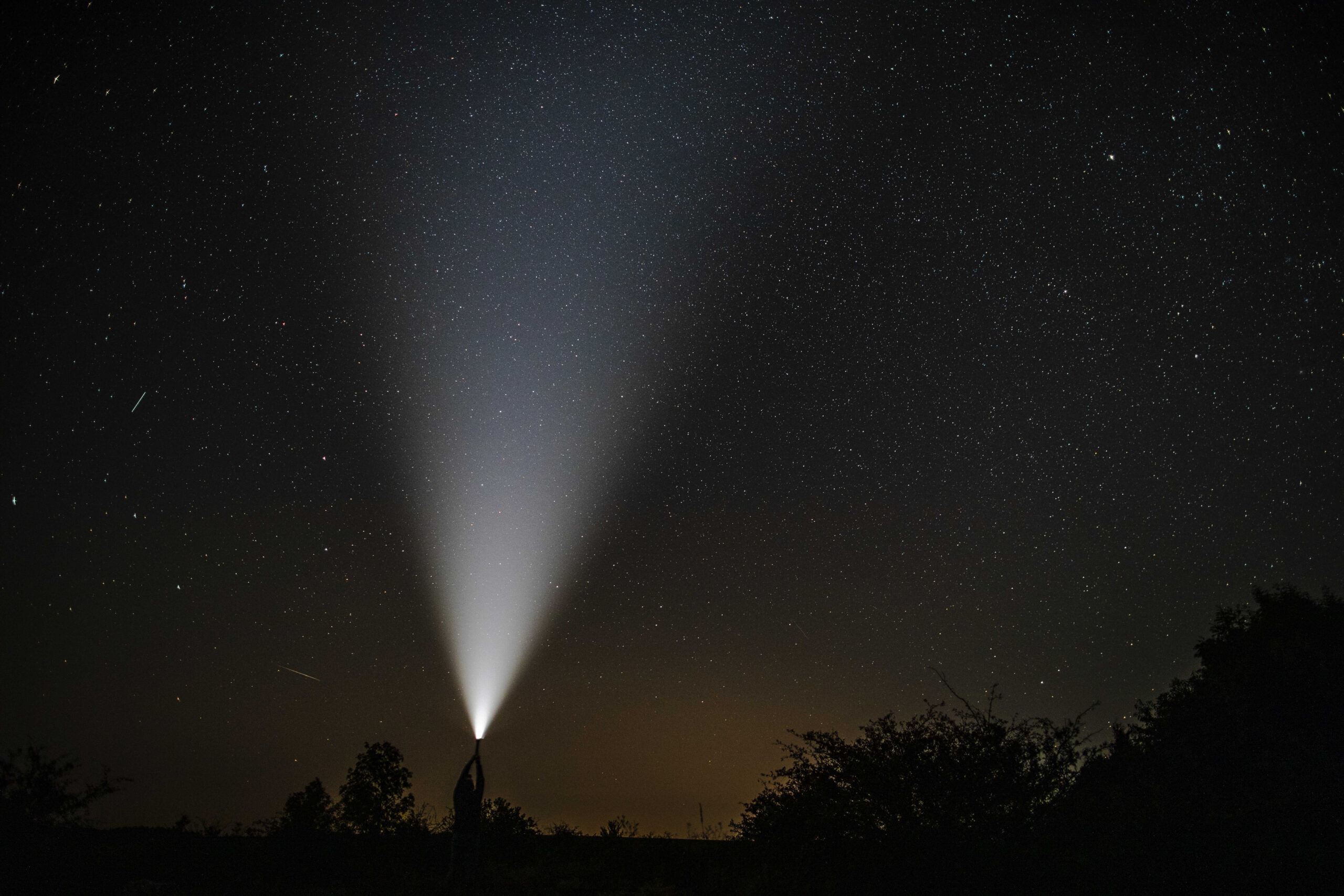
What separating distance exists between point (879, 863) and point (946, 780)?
2.30 m

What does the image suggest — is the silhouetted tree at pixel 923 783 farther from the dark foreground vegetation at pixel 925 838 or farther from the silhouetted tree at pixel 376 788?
the silhouetted tree at pixel 376 788

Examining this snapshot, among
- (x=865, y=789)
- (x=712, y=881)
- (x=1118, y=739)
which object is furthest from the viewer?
(x=1118, y=739)

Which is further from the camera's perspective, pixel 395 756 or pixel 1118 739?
pixel 395 756

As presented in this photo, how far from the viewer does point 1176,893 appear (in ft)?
32.0

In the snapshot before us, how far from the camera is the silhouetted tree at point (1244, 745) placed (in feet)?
36.2

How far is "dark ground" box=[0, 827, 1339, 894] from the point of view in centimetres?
1010

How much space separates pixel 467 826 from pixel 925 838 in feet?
23.5

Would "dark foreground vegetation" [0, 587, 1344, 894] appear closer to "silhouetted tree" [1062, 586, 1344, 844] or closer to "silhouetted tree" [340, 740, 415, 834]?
"silhouetted tree" [1062, 586, 1344, 844]

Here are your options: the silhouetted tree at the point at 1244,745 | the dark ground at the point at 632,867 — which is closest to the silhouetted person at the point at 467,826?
the dark ground at the point at 632,867

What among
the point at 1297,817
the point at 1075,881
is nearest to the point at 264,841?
the point at 1075,881

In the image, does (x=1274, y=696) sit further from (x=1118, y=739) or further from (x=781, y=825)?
(x=781, y=825)

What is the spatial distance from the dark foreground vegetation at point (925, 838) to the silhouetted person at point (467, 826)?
42 centimetres

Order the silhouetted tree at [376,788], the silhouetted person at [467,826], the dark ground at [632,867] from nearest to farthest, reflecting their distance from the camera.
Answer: the dark ground at [632,867] < the silhouetted person at [467,826] < the silhouetted tree at [376,788]

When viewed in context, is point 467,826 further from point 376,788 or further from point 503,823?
point 376,788
